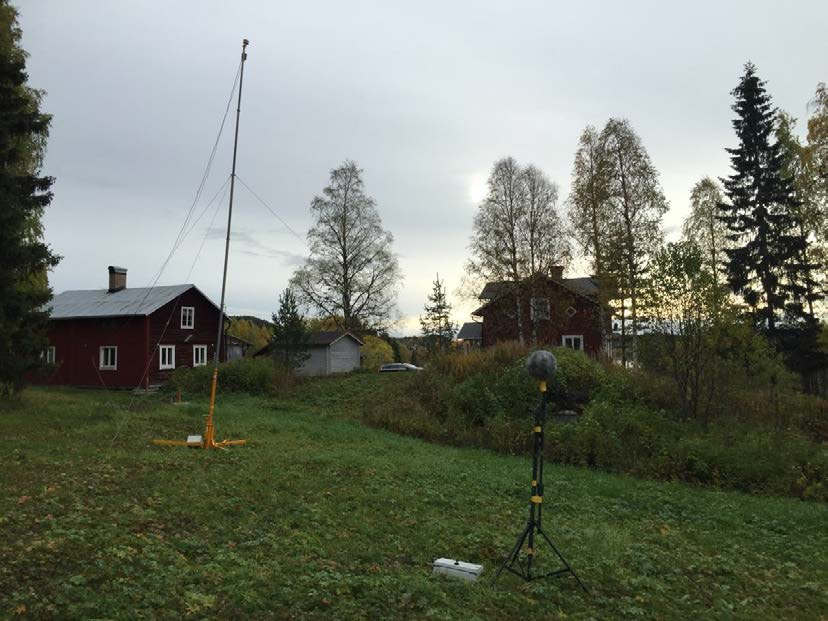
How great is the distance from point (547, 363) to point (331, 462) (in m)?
7.40

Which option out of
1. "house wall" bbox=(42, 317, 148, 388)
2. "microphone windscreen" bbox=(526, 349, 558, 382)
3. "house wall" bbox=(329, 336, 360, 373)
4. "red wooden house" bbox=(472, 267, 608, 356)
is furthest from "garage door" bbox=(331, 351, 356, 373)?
"microphone windscreen" bbox=(526, 349, 558, 382)

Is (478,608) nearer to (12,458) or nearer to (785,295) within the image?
(12,458)

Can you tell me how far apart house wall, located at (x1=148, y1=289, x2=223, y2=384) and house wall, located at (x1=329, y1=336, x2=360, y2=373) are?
26.7ft

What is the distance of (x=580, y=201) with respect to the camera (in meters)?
28.3

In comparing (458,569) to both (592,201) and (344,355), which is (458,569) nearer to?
(592,201)

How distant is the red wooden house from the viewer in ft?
105

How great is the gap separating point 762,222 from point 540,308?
41.7ft

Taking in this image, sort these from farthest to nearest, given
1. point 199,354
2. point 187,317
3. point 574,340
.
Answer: point 574,340, point 199,354, point 187,317

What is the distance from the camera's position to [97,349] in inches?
1297

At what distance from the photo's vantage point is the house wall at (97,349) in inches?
1258

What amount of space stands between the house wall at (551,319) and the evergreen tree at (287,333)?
11.6 meters

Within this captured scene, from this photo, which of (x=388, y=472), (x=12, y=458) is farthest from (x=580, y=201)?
(x=12, y=458)

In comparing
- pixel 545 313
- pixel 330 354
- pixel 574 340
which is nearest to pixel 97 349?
pixel 330 354

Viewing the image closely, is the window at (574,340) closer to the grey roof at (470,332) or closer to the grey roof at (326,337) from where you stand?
the grey roof at (326,337)
